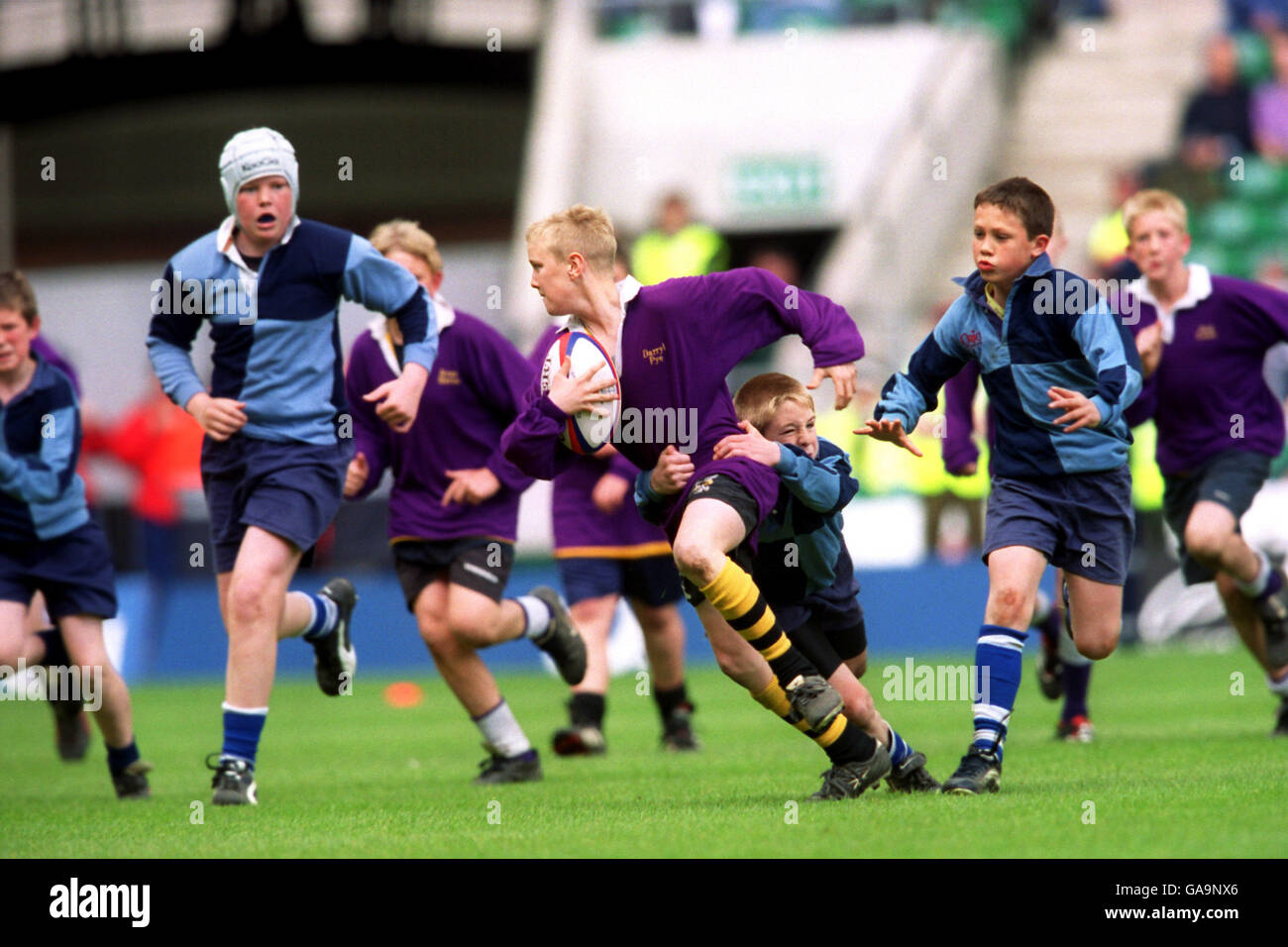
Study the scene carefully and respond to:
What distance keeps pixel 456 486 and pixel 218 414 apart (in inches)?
47.3

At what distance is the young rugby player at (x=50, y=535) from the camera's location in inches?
303

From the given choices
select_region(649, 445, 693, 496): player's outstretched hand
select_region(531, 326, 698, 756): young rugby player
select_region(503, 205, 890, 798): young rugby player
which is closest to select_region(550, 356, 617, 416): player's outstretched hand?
select_region(503, 205, 890, 798): young rugby player

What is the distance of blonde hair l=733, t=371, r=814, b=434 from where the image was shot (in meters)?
6.53

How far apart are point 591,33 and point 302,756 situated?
17257 mm

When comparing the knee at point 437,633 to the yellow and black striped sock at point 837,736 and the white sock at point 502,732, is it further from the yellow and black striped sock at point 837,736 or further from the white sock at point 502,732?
the yellow and black striped sock at point 837,736

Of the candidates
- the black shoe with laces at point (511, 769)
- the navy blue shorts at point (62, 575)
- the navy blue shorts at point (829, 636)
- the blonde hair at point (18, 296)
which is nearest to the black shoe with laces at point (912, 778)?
the navy blue shorts at point (829, 636)

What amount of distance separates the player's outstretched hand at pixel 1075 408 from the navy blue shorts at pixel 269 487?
2783 millimetres

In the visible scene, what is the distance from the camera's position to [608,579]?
9641mm

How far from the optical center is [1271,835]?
503cm

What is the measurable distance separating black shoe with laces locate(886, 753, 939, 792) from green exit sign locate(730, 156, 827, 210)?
59.7ft

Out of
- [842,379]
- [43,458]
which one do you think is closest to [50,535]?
[43,458]

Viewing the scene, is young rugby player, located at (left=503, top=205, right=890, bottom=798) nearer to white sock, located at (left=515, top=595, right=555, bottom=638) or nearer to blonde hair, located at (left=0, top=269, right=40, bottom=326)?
white sock, located at (left=515, top=595, right=555, bottom=638)
